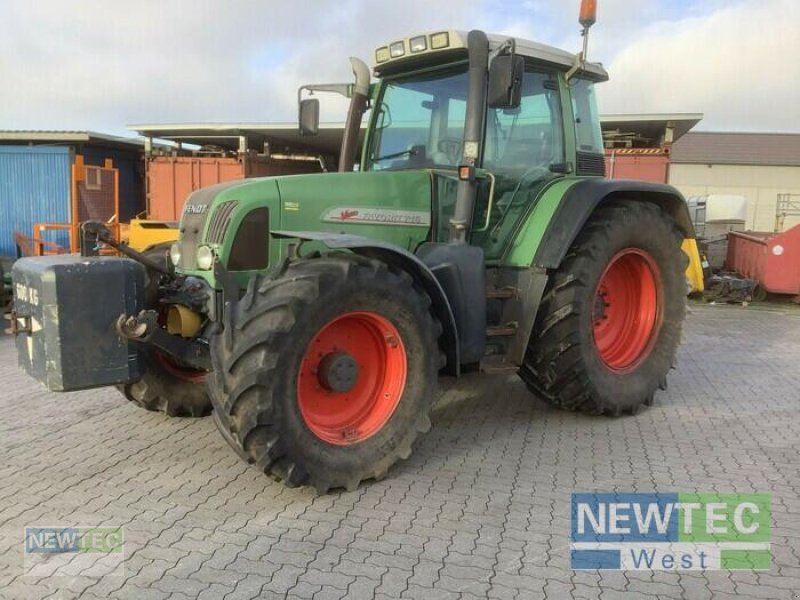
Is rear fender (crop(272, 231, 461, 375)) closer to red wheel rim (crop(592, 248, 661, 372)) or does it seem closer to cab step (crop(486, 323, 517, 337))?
cab step (crop(486, 323, 517, 337))

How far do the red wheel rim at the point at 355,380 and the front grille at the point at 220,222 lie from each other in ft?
2.80

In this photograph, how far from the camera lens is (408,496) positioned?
359cm

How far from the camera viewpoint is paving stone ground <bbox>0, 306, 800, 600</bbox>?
109 inches

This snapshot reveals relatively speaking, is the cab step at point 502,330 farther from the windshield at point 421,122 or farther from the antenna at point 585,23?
the antenna at point 585,23

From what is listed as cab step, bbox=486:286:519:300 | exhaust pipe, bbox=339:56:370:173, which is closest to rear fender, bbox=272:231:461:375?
cab step, bbox=486:286:519:300

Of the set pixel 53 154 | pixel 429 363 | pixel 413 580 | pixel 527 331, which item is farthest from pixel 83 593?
pixel 53 154

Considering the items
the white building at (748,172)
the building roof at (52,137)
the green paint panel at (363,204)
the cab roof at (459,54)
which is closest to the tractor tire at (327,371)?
the green paint panel at (363,204)

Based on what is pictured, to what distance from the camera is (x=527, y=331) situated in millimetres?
4473

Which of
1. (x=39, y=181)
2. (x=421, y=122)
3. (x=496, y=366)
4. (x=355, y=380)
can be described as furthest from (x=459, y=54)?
(x=39, y=181)

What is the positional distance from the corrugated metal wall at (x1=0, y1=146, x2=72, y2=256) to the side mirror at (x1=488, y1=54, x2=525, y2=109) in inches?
543

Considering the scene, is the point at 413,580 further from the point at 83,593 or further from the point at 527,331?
the point at 527,331

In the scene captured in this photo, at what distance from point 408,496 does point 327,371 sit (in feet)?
2.54

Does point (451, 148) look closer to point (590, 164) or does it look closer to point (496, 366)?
point (590, 164)

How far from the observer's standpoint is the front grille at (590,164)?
5.06 m
